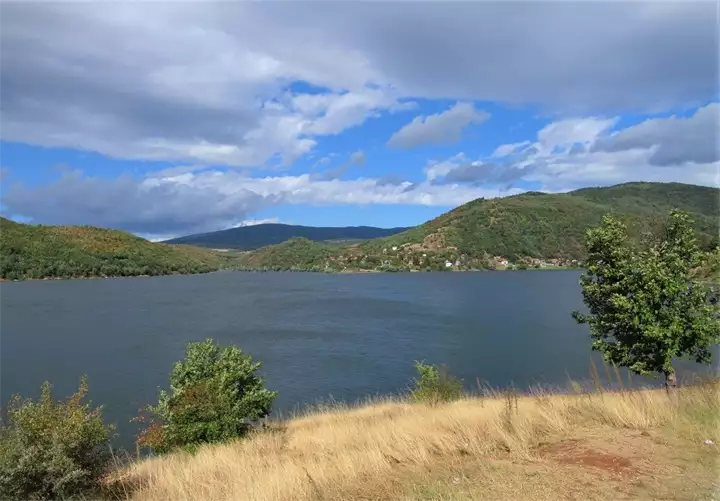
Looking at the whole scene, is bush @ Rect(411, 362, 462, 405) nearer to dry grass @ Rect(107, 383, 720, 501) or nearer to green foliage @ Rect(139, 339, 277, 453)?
green foliage @ Rect(139, 339, 277, 453)

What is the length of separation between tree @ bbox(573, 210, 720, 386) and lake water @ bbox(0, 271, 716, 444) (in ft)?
31.2

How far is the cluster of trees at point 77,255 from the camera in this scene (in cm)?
14138

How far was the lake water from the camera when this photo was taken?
35875 mm

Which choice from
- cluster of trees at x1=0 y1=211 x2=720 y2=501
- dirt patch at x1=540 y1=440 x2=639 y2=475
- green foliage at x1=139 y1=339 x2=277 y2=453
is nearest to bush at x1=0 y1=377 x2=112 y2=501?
green foliage at x1=139 y1=339 x2=277 y2=453

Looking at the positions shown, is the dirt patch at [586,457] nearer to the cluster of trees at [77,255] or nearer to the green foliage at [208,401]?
the green foliage at [208,401]

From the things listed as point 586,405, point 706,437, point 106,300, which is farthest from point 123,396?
point 106,300

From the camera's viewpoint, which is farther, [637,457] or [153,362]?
[153,362]

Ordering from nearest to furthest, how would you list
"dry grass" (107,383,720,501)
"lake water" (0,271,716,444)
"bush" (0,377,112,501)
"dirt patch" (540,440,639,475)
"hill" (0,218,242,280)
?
"dry grass" (107,383,720,501)
"dirt patch" (540,440,639,475)
"bush" (0,377,112,501)
"lake water" (0,271,716,444)
"hill" (0,218,242,280)

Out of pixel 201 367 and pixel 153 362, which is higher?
pixel 201 367

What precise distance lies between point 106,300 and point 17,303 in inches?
504

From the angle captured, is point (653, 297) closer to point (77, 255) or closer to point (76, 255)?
point (76, 255)

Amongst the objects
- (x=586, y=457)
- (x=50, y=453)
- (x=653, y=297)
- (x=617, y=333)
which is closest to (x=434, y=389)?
(x=617, y=333)

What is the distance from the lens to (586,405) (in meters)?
8.92

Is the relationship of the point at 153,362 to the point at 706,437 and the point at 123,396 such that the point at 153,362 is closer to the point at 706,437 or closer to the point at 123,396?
the point at 123,396
